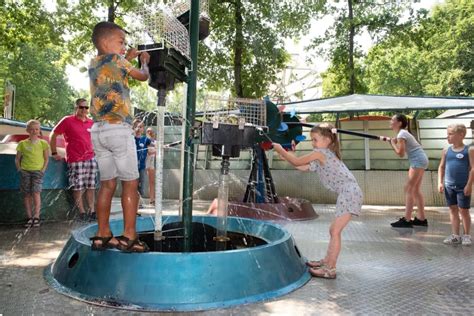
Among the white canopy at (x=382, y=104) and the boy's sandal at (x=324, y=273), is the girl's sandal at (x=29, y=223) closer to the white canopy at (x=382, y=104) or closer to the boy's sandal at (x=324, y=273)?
the boy's sandal at (x=324, y=273)

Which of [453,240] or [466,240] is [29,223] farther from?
[466,240]

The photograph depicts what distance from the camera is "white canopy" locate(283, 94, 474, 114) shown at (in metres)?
8.76

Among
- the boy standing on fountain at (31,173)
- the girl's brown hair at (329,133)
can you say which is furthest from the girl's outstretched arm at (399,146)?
the boy standing on fountain at (31,173)

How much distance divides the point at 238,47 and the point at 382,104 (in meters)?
5.71

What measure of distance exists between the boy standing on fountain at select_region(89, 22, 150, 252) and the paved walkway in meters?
0.53

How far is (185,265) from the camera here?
8.48 feet

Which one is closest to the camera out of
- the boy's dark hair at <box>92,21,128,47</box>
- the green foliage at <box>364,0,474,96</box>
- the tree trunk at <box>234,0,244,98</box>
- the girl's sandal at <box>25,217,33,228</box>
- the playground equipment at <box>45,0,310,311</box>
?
the playground equipment at <box>45,0,310,311</box>

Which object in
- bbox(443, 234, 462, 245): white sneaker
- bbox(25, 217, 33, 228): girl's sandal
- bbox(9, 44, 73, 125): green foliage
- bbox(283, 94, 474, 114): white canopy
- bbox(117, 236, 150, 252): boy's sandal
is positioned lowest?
bbox(443, 234, 462, 245): white sneaker

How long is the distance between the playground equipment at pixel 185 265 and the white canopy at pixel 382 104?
5.55 meters

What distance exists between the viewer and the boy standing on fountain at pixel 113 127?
2789 mm

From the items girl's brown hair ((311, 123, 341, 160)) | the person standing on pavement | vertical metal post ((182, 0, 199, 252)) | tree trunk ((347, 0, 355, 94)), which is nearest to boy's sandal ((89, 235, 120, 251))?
vertical metal post ((182, 0, 199, 252))

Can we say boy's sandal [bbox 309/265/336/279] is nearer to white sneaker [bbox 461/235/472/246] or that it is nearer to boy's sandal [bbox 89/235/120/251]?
boy's sandal [bbox 89/235/120/251]

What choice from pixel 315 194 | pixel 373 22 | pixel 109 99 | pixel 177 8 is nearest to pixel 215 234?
pixel 109 99

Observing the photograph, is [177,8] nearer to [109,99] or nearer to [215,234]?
[109,99]
